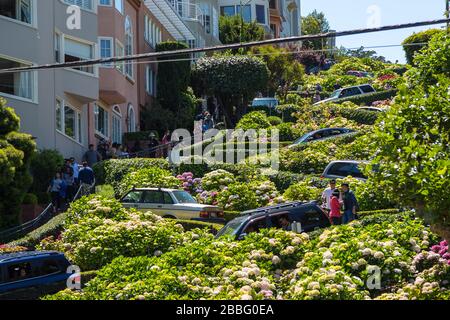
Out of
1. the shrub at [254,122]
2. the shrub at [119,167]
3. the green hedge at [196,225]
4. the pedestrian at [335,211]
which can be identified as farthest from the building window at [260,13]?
the pedestrian at [335,211]

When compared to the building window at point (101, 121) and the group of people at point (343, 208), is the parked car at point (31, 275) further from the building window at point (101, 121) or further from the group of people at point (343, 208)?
the building window at point (101, 121)

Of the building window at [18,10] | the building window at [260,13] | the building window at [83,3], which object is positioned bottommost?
the building window at [18,10]

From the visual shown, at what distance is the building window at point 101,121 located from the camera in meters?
45.4

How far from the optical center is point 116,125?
48531 mm

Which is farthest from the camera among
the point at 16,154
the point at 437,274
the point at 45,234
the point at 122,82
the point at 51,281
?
the point at 122,82

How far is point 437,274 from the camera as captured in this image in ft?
68.4

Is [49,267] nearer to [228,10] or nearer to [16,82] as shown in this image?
[16,82]

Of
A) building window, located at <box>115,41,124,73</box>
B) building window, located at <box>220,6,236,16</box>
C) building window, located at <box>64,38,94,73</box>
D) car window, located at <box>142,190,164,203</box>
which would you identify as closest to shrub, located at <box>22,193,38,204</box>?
car window, located at <box>142,190,164,203</box>

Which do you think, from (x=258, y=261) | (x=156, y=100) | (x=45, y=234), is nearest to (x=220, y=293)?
(x=258, y=261)

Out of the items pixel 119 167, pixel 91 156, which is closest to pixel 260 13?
pixel 91 156

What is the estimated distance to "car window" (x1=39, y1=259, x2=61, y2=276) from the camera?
73.2 feet

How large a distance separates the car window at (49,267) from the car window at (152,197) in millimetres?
9084

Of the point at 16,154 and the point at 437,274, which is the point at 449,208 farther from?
the point at 16,154
